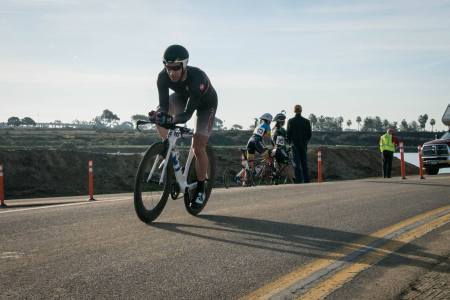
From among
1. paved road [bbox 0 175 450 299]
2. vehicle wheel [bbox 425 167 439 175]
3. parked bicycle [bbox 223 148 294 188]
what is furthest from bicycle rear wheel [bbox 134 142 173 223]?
vehicle wheel [bbox 425 167 439 175]

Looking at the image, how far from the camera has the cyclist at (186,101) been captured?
639 cm

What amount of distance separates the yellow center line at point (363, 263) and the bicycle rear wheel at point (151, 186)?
253 centimetres

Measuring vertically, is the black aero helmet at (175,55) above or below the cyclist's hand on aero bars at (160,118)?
above

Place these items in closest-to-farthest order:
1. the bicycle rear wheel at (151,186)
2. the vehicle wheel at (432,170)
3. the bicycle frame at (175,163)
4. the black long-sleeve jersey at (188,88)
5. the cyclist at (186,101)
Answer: the bicycle rear wheel at (151,186), the cyclist at (186,101), the bicycle frame at (175,163), the black long-sleeve jersey at (188,88), the vehicle wheel at (432,170)

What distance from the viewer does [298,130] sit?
18.5 meters

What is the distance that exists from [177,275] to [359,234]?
2.68 metres

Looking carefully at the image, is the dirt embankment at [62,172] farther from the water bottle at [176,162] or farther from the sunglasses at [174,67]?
the sunglasses at [174,67]

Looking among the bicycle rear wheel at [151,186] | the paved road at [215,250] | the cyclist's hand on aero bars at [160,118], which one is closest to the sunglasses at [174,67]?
the cyclist's hand on aero bars at [160,118]

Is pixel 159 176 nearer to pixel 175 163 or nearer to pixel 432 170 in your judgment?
pixel 175 163

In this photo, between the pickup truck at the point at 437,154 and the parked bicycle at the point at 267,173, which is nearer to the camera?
the parked bicycle at the point at 267,173

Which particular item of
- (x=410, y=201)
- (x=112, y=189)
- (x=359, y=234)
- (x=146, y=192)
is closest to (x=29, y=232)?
(x=146, y=192)

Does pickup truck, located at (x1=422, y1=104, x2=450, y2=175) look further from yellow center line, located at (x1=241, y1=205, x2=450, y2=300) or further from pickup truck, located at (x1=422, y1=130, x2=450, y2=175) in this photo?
yellow center line, located at (x1=241, y1=205, x2=450, y2=300)

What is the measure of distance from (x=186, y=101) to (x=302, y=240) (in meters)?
2.43

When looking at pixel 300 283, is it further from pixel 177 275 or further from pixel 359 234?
pixel 359 234
